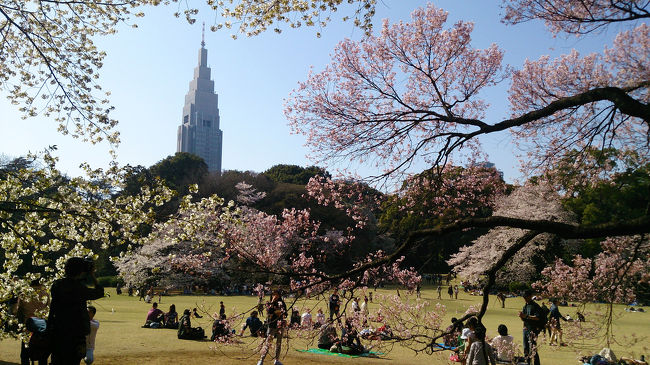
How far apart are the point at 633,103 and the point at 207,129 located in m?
151

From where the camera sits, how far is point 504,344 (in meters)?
9.30

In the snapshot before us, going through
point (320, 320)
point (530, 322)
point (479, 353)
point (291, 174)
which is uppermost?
point (291, 174)

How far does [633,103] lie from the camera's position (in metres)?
4.34

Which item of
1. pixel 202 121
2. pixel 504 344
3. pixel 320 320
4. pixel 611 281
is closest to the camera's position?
pixel 320 320

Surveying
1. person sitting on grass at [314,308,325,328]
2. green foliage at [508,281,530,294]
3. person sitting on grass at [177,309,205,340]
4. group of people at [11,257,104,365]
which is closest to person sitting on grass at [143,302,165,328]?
person sitting on grass at [177,309,205,340]

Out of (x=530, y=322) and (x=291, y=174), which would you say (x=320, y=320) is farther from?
(x=291, y=174)

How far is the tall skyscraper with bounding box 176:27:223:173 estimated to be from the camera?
146250 millimetres

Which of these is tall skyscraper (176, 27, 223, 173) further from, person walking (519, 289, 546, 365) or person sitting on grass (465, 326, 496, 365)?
person sitting on grass (465, 326, 496, 365)

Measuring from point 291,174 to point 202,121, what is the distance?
3824 inches

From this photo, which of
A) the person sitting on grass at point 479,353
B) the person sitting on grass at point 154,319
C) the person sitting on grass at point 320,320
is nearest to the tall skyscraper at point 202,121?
the person sitting on grass at point 154,319

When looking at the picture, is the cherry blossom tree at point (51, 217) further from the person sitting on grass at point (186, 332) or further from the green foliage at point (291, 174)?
the green foliage at point (291, 174)

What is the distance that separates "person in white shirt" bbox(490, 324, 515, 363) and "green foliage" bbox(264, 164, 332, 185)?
158 ft

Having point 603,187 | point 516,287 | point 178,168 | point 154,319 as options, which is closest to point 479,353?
point 154,319

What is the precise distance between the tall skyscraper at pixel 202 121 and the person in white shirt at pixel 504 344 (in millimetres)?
142037
